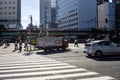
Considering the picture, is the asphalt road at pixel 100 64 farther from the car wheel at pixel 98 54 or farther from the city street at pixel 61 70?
the car wheel at pixel 98 54

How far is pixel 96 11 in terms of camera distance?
→ 151625mm

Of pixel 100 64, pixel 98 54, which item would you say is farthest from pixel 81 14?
pixel 100 64

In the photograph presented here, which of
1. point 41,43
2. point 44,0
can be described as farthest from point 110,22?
A: point 41,43

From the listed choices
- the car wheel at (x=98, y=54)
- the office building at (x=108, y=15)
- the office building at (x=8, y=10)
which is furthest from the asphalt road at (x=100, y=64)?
the office building at (x=8, y=10)

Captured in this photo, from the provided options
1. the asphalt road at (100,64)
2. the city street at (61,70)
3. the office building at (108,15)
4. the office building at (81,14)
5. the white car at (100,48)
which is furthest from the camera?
the office building at (81,14)

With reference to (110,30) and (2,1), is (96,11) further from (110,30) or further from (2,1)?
(2,1)

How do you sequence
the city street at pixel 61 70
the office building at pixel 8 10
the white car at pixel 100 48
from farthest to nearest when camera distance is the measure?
the office building at pixel 8 10 < the white car at pixel 100 48 < the city street at pixel 61 70

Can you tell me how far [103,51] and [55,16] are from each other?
15803 centimetres

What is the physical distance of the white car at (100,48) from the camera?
66.9 ft

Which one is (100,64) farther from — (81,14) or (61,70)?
(81,14)

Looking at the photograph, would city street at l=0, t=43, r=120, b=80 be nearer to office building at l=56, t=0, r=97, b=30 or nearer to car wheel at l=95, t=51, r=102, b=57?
car wheel at l=95, t=51, r=102, b=57

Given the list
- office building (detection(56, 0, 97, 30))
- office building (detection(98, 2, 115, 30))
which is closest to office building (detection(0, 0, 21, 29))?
office building (detection(56, 0, 97, 30))

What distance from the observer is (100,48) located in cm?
2055

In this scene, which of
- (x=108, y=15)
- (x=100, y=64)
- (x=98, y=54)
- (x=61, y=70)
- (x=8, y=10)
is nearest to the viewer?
(x=61, y=70)
